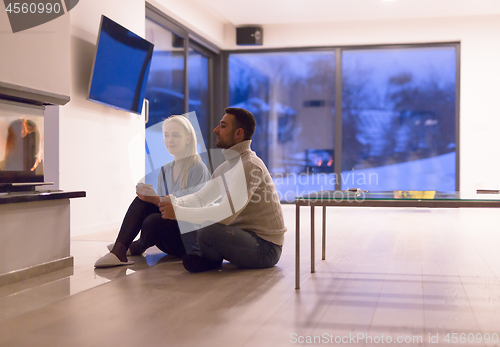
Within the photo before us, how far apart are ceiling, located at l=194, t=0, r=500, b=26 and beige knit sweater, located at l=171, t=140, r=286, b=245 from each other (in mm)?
4305

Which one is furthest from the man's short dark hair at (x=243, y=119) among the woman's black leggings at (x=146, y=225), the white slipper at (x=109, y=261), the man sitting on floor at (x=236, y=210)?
the white slipper at (x=109, y=261)

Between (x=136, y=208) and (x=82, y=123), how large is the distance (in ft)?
5.64

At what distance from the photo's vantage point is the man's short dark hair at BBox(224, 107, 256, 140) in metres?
2.57

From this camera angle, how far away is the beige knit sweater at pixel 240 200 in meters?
2.44

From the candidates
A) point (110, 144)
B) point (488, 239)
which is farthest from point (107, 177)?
point (488, 239)

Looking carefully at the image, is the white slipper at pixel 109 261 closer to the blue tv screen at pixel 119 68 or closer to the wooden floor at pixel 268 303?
the wooden floor at pixel 268 303

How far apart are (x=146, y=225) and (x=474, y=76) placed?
19.8 feet

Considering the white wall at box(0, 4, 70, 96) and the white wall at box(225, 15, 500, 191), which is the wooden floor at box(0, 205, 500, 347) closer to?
the white wall at box(0, 4, 70, 96)

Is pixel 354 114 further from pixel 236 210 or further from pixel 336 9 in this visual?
pixel 236 210

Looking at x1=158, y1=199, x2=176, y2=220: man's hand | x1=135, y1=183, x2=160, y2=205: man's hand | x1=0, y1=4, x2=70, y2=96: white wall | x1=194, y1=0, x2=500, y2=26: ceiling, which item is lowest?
x1=158, y1=199, x2=176, y2=220: man's hand

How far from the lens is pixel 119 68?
14.5ft

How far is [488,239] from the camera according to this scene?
3963 millimetres

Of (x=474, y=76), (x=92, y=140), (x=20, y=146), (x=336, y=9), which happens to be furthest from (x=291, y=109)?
(x=20, y=146)

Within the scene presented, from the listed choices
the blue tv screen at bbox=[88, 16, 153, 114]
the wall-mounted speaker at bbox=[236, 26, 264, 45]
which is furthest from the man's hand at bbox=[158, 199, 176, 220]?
the wall-mounted speaker at bbox=[236, 26, 264, 45]
